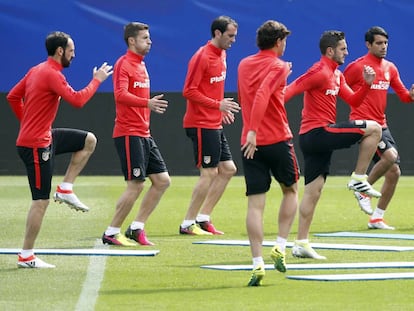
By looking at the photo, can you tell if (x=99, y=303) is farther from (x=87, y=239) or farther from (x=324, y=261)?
(x=87, y=239)

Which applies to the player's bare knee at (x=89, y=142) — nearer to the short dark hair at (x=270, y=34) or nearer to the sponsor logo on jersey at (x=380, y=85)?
the short dark hair at (x=270, y=34)

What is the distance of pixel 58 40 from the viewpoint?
11031 mm

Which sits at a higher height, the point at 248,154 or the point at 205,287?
the point at 248,154

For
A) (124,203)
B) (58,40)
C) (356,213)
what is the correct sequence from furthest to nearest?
(356,213) → (124,203) → (58,40)

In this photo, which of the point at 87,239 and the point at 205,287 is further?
the point at 87,239

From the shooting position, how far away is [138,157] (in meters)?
13.1

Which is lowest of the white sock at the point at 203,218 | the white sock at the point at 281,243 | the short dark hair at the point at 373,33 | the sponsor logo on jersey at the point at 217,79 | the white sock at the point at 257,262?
the white sock at the point at 203,218

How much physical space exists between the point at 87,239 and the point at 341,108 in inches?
478

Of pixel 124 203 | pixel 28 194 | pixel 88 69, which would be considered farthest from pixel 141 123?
pixel 88 69

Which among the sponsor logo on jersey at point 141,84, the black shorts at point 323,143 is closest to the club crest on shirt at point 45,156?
the sponsor logo on jersey at point 141,84

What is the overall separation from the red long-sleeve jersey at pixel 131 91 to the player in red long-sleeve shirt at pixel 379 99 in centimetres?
272

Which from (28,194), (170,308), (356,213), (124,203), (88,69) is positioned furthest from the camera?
(88,69)

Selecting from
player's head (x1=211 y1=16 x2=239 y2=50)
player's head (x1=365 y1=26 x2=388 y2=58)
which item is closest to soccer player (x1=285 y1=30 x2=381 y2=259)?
player's head (x1=211 y1=16 x2=239 y2=50)

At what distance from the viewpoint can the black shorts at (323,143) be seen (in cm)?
1202
